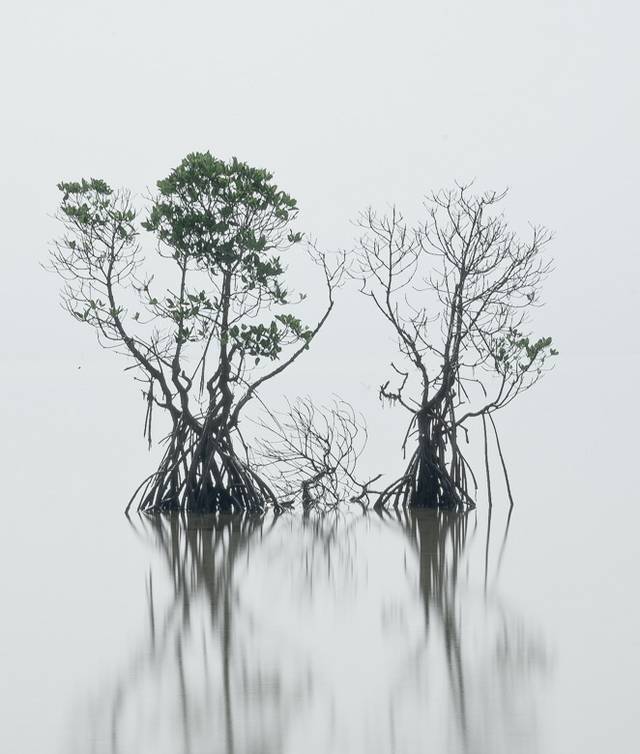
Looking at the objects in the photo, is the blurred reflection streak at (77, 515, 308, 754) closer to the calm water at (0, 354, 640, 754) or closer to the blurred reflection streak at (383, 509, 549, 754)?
the calm water at (0, 354, 640, 754)

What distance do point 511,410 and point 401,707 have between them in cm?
4372

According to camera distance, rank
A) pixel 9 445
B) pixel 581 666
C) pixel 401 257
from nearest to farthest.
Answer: pixel 581 666 < pixel 401 257 < pixel 9 445

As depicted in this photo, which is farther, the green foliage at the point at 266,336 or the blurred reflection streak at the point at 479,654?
the green foliage at the point at 266,336

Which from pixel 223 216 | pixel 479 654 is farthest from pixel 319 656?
pixel 223 216

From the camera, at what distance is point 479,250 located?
1675 centimetres

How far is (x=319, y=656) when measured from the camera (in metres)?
9.49

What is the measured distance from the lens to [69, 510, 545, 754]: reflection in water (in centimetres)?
752

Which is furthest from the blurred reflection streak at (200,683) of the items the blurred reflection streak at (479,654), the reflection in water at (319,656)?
the blurred reflection streak at (479,654)

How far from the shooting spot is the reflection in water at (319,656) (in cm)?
752

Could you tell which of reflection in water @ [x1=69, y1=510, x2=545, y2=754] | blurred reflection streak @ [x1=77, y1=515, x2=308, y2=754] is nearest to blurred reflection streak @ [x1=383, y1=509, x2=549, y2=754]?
reflection in water @ [x1=69, y1=510, x2=545, y2=754]

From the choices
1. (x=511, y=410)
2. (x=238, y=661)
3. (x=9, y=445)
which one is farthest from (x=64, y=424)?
(x=238, y=661)

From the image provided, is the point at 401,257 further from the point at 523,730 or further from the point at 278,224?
the point at 523,730

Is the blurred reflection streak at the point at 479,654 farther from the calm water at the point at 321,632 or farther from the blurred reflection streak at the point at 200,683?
the blurred reflection streak at the point at 200,683

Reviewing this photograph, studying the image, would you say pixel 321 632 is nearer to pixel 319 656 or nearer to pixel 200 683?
pixel 319 656
